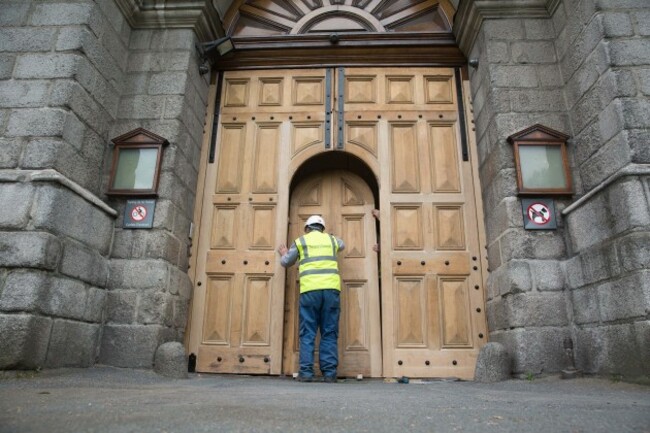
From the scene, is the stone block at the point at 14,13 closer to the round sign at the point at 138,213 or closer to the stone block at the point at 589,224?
the round sign at the point at 138,213

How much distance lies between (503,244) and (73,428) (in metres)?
3.85

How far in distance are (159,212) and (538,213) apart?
12.6 ft

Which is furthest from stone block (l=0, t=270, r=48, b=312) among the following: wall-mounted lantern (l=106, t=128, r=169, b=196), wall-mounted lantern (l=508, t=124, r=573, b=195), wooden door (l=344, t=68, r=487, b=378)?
wall-mounted lantern (l=508, t=124, r=573, b=195)

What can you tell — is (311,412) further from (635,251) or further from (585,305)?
(585,305)

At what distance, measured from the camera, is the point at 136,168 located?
15.2 feet

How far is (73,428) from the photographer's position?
1.70 meters

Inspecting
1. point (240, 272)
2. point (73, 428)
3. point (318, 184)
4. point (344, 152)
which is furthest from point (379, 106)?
point (73, 428)

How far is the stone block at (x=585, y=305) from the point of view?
144 inches

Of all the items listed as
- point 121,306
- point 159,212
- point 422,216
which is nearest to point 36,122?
point 159,212

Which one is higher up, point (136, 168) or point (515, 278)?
point (136, 168)

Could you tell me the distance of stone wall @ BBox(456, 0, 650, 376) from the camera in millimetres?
3369

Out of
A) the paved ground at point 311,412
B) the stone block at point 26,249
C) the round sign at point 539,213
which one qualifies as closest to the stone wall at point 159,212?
the stone block at point 26,249

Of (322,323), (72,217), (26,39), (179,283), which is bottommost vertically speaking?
(322,323)

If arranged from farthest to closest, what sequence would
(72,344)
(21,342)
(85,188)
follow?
(85,188), (72,344), (21,342)
